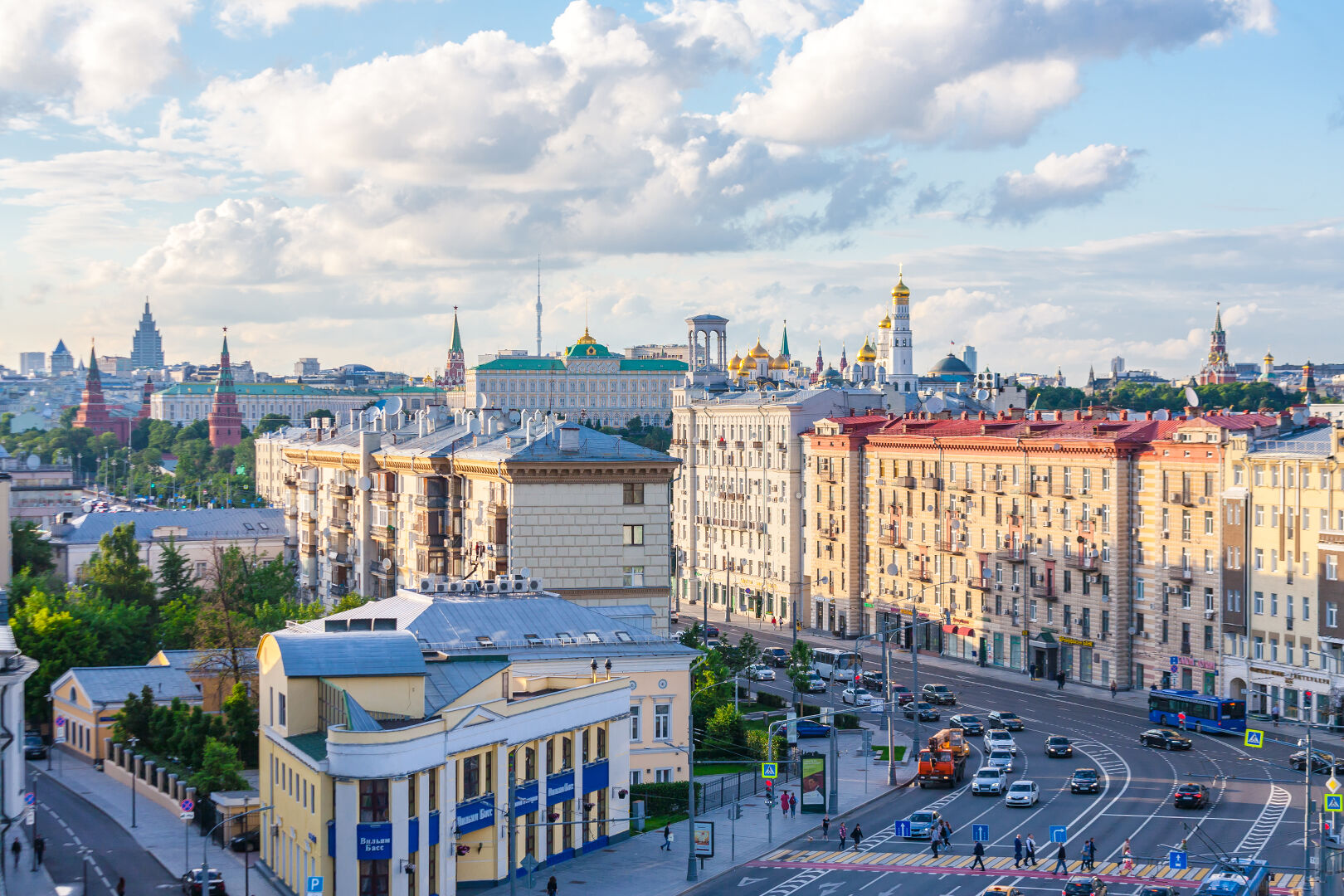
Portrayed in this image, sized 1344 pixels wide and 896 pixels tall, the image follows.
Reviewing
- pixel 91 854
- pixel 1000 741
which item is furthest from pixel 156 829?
pixel 1000 741

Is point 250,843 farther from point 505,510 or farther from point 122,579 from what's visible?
point 122,579

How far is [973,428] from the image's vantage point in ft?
418

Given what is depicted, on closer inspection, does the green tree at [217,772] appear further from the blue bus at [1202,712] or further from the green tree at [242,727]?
the blue bus at [1202,712]

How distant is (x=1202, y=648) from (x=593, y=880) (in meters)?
54.4

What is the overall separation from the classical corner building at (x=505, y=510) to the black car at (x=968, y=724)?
17.0 m

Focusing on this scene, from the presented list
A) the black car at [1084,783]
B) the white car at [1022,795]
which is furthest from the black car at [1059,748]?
the white car at [1022,795]

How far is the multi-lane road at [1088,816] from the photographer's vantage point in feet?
203

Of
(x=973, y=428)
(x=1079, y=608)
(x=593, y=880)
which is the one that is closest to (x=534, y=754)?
(x=593, y=880)

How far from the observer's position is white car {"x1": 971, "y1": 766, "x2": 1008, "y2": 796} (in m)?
77.8

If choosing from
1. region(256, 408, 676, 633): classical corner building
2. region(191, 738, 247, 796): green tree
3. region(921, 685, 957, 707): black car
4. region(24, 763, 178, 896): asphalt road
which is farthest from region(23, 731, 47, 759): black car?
region(921, 685, 957, 707): black car

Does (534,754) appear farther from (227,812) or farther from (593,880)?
(227,812)

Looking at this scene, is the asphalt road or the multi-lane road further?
the multi-lane road

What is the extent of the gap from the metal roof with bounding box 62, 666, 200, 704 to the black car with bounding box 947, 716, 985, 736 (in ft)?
129

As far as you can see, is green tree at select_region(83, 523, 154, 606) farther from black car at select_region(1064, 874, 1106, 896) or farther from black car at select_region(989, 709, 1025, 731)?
black car at select_region(1064, 874, 1106, 896)
